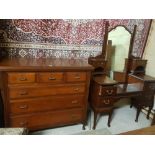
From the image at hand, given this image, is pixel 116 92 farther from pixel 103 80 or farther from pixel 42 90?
pixel 42 90

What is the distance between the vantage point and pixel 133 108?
10.5 feet

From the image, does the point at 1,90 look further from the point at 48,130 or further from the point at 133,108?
the point at 133,108

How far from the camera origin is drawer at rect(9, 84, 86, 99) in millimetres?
1912

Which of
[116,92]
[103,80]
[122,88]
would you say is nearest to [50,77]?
[103,80]

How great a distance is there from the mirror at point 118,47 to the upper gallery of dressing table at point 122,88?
61 mm

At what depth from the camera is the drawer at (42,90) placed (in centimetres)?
191

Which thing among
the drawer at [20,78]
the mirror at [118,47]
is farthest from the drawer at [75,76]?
the mirror at [118,47]

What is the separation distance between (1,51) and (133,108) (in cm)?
254

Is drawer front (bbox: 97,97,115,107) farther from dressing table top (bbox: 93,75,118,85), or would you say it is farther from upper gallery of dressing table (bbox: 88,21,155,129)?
dressing table top (bbox: 93,75,118,85)

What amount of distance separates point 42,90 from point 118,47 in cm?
149

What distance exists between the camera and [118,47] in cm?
274

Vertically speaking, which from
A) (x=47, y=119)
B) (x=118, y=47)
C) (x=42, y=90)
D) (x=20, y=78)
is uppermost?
(x=118, y=47)

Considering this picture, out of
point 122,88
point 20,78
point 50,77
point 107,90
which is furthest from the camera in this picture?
point 122,88
